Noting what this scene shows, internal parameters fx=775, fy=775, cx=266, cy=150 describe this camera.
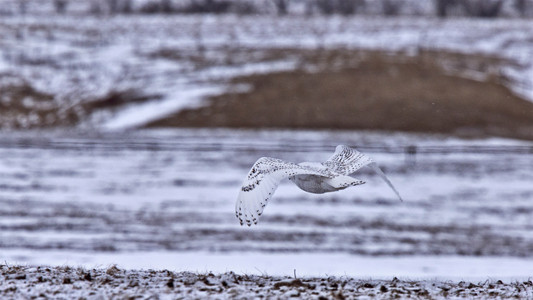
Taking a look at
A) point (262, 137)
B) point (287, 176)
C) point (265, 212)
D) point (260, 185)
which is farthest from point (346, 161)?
point (262, 137)

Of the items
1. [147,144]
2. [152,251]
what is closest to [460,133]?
[147,144]

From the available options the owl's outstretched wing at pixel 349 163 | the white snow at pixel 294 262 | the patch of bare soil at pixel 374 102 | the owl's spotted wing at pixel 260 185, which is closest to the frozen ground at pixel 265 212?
the white snow at pixel 294 262

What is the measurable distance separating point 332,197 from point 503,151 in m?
11.9

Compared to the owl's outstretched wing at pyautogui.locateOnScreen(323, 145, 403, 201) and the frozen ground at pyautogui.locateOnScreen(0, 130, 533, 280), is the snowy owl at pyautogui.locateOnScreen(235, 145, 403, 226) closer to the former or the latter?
the owl's outstretched wing at pyautogui.locateOnScreen(323, 145, 403, 201)

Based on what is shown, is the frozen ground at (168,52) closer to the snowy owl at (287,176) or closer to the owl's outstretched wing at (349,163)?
the owl's outstretched wing at (349,163)

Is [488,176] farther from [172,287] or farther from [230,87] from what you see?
[230,87]

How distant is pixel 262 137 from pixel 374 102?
8908 millimetres

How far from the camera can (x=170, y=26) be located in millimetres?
76562

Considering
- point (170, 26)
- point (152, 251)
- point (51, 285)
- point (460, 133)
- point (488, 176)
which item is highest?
point (170, 26)

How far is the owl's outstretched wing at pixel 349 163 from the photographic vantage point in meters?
10.1

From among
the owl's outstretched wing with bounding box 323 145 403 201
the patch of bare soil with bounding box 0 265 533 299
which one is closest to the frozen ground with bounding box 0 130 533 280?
the patch of bare soil with bounding box 0 265 533 299

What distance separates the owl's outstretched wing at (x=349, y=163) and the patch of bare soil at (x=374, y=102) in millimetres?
27412

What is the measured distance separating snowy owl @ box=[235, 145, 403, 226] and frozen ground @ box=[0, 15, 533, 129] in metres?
31.0

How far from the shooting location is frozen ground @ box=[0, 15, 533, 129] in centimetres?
4522
